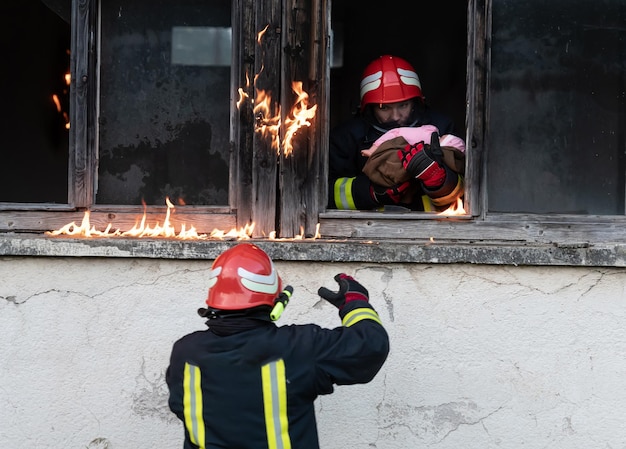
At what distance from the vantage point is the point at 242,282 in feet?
9.95

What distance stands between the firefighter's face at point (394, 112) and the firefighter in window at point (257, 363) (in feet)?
7.09

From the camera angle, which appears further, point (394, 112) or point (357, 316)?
point (394, 112)

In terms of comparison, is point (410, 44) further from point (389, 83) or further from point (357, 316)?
point (357, 316)

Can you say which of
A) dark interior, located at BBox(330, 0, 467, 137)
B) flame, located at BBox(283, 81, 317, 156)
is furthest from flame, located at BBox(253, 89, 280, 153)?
dark interior, located at BBox(330, 0, 467, 137)

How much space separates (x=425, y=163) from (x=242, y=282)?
167 cm

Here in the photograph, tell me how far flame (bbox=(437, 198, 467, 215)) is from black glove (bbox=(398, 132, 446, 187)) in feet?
0.49

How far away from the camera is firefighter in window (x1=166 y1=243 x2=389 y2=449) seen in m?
2.98

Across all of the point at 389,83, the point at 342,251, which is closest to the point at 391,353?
the point at 342,251

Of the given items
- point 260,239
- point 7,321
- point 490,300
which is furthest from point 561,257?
point 7,321

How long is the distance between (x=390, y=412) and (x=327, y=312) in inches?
23.1

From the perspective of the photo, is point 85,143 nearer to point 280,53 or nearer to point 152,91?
point 152,91

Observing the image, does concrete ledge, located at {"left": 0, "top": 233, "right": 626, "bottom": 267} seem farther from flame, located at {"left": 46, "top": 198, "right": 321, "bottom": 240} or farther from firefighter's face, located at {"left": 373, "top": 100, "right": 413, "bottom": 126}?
firefighter's face, located at {"left": 373, "top": 100, "right": 413, "bottom": 126}

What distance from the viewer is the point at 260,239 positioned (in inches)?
170

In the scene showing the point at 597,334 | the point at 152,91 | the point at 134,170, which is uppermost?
the point at 152,91
